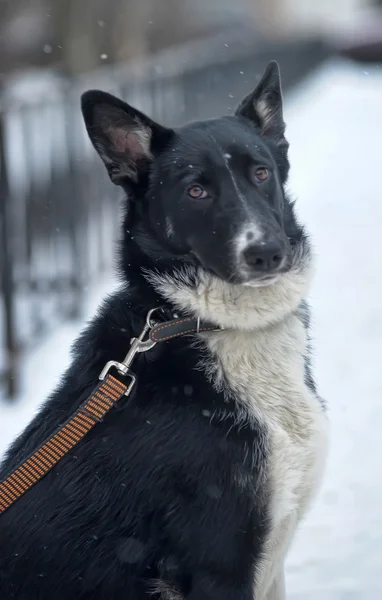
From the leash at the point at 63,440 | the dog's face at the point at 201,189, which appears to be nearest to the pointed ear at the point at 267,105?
the dog's face at the point at 201,189

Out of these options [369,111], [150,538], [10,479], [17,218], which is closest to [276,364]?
[150,538]

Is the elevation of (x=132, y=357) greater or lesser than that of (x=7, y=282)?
greater

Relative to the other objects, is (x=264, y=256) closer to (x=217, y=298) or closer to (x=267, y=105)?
(x=217, y=298)

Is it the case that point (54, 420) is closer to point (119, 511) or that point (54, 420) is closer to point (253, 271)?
point (119, 511)

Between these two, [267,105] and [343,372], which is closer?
[267,105]

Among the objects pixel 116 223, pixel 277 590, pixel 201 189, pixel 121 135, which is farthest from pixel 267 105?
pixel 116 223

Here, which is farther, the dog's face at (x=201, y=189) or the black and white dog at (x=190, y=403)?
the dog's face at (x=201, y=189)

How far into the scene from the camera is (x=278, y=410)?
253 cm

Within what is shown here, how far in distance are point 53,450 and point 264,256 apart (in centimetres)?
87

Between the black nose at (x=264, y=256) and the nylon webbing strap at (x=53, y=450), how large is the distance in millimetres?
588

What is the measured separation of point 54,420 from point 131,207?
0.77m

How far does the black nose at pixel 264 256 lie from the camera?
8.03 ft

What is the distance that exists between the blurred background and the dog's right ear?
6.21 feet

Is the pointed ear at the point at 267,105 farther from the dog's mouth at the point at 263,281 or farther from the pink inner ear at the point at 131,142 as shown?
the dog's mouth at the point at 263,281
